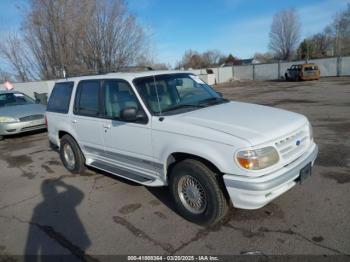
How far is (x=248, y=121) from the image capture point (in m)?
3.79

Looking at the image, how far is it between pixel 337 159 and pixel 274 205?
7.95ft

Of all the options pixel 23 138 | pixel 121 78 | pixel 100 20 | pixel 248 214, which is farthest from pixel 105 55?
pixel 248 214

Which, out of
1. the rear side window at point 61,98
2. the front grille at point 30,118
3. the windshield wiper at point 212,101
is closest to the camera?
the windshield wiper at point 212,101

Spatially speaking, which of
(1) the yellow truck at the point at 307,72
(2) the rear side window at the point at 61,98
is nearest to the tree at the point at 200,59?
(1) the yellow truck at the point at 307,72

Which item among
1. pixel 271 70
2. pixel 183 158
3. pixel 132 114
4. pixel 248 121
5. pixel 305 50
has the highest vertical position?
pixel 305 50

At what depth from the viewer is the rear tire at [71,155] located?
5.99 meters

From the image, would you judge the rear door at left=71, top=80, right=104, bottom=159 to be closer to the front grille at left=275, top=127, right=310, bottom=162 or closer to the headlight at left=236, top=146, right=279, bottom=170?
the headlight at left=236, top=146, right=279, bottom=170

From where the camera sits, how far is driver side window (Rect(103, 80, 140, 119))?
452cm

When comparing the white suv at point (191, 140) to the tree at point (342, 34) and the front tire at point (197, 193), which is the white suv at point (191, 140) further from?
the tree at point (342, 34)

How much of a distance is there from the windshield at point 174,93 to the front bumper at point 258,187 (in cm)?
141

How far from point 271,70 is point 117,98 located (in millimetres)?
37520

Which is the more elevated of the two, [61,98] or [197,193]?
[61,98]

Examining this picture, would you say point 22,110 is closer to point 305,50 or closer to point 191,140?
point 191,140

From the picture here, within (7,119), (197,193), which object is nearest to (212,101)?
(197,193)
